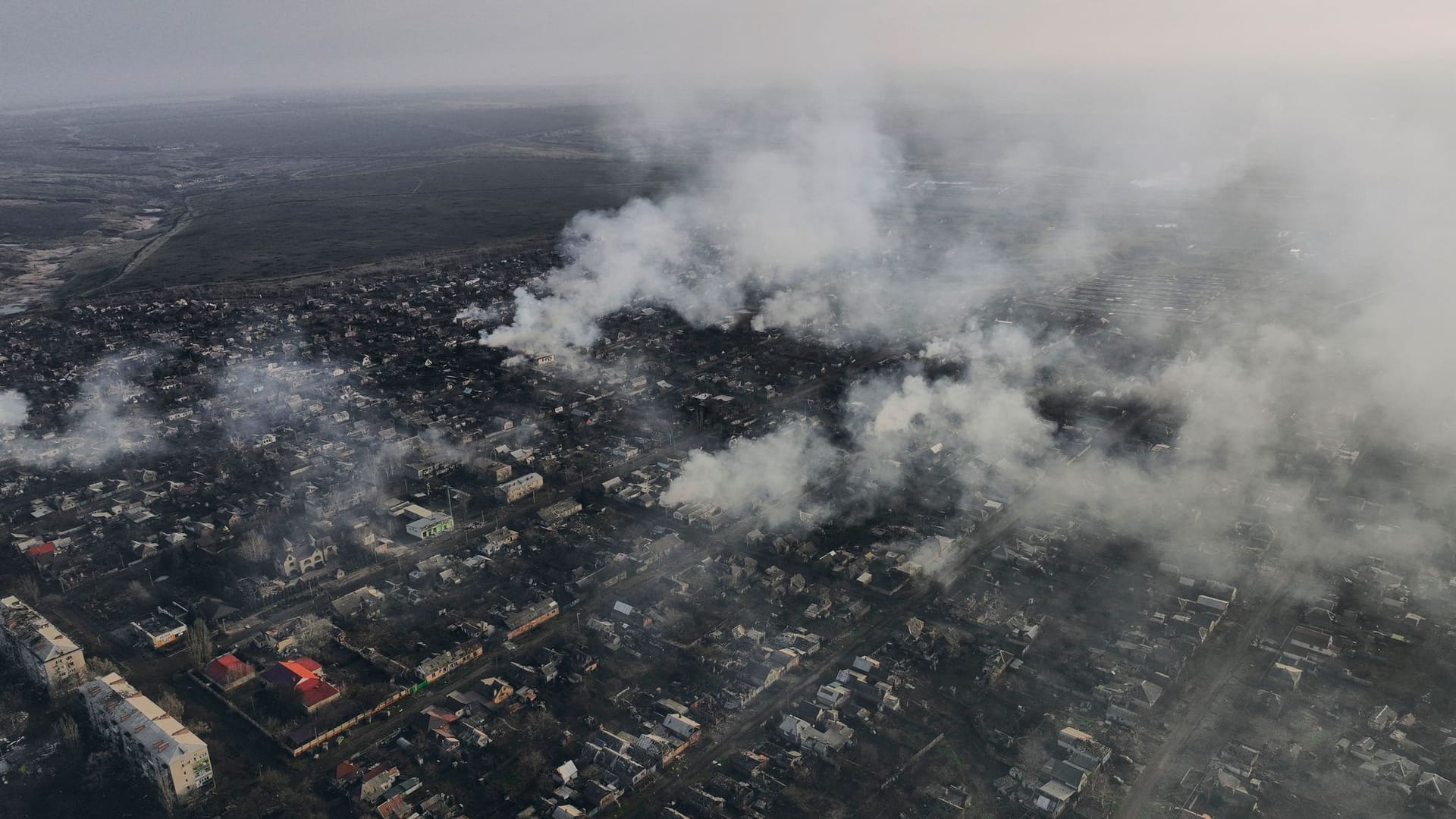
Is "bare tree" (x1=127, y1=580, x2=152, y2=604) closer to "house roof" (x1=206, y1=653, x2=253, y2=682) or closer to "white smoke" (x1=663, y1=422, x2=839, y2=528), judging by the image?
"house roof" (x1=206, y1=653, x2=253, y2=682)

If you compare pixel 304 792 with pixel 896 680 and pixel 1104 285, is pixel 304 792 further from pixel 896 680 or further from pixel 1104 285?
pixel 1104 285

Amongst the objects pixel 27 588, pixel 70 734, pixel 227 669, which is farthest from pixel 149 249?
pixel 70 734

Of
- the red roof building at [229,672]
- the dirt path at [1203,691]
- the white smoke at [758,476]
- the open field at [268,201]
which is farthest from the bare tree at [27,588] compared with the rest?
the open field at [268,201]

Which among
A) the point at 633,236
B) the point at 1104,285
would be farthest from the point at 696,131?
the point at 1104,285

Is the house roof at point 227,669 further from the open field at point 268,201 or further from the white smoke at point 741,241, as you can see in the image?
the open field at point 268,201

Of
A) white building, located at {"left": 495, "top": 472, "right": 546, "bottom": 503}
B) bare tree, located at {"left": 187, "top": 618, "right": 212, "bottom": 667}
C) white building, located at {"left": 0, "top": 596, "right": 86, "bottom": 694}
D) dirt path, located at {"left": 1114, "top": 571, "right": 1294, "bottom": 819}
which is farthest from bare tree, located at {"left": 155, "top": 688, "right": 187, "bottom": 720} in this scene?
dirt path, located at {"left": 1114, "top": 571, "right": 1294, "bottom": 819}

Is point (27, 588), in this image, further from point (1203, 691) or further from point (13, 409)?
point (1203, 691)
